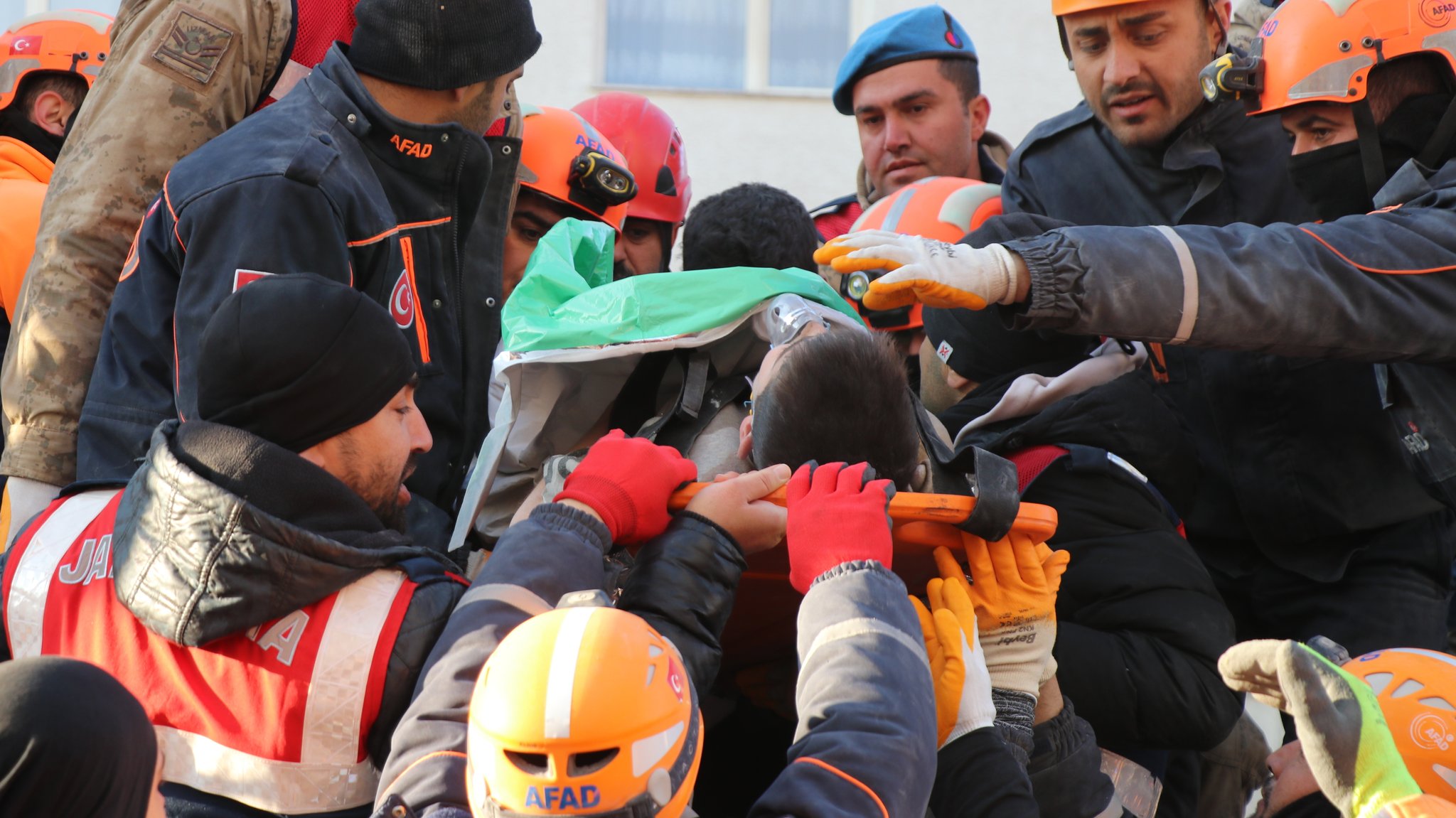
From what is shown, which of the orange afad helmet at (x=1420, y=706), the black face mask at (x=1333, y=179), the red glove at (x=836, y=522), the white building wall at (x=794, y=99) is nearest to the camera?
the red glove at (x=836, y=522)

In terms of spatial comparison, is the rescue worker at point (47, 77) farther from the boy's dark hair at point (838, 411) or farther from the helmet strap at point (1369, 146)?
the helmet strap at point (1369, 146)

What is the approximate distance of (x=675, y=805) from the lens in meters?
1.66

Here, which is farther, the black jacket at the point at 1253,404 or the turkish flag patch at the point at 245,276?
the black jacket at the point at 1253,404

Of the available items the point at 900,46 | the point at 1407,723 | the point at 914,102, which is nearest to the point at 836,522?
the point at 1407,723

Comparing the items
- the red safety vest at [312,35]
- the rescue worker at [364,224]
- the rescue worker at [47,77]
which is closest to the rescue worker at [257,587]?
the rescue worker at [364,224]

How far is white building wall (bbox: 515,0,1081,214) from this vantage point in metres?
8.77

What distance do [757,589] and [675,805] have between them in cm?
81

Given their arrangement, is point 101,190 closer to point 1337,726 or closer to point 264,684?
point 264,684

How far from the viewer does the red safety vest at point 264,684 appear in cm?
193

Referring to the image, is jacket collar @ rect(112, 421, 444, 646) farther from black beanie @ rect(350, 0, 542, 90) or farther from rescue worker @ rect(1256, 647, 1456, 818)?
rescue worker @ rect(1256, 647, 1456, 818)

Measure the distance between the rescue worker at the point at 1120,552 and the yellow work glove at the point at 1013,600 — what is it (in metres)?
0.26

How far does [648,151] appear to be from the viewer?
4570mm

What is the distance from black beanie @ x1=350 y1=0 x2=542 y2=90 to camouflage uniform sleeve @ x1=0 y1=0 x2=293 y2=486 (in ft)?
1.12

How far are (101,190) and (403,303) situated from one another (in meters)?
0.73
